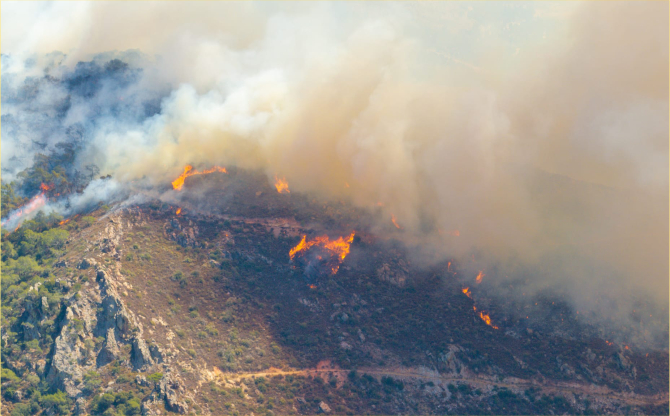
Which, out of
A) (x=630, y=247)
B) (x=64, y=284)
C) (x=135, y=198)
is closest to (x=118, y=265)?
(x=64, y=284)

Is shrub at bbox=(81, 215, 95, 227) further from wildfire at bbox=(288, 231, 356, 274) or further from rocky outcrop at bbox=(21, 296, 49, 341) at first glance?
wildfire at bbox=(288, 231, 356, 274)

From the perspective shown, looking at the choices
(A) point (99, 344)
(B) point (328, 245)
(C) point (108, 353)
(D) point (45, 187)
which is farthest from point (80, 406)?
(D) point (45, 187)

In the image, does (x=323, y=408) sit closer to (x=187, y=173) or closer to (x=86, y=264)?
(x=86, y=264)

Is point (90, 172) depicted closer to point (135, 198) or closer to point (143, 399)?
point (135, 198)

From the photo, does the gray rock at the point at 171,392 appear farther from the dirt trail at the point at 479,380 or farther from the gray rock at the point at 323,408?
the gray rock at the point at 323,408

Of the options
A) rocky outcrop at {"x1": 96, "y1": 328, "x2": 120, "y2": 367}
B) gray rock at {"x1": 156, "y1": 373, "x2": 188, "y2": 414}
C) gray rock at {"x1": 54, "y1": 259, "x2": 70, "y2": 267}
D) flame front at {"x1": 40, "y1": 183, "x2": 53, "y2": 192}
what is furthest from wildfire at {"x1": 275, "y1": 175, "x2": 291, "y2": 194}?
gray rock at {"x1": 156, "y1": 373, "x2": 188, "y2": 414}

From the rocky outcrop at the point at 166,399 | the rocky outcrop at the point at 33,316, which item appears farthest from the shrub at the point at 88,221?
the rocky outcrop at the point at 166,399
